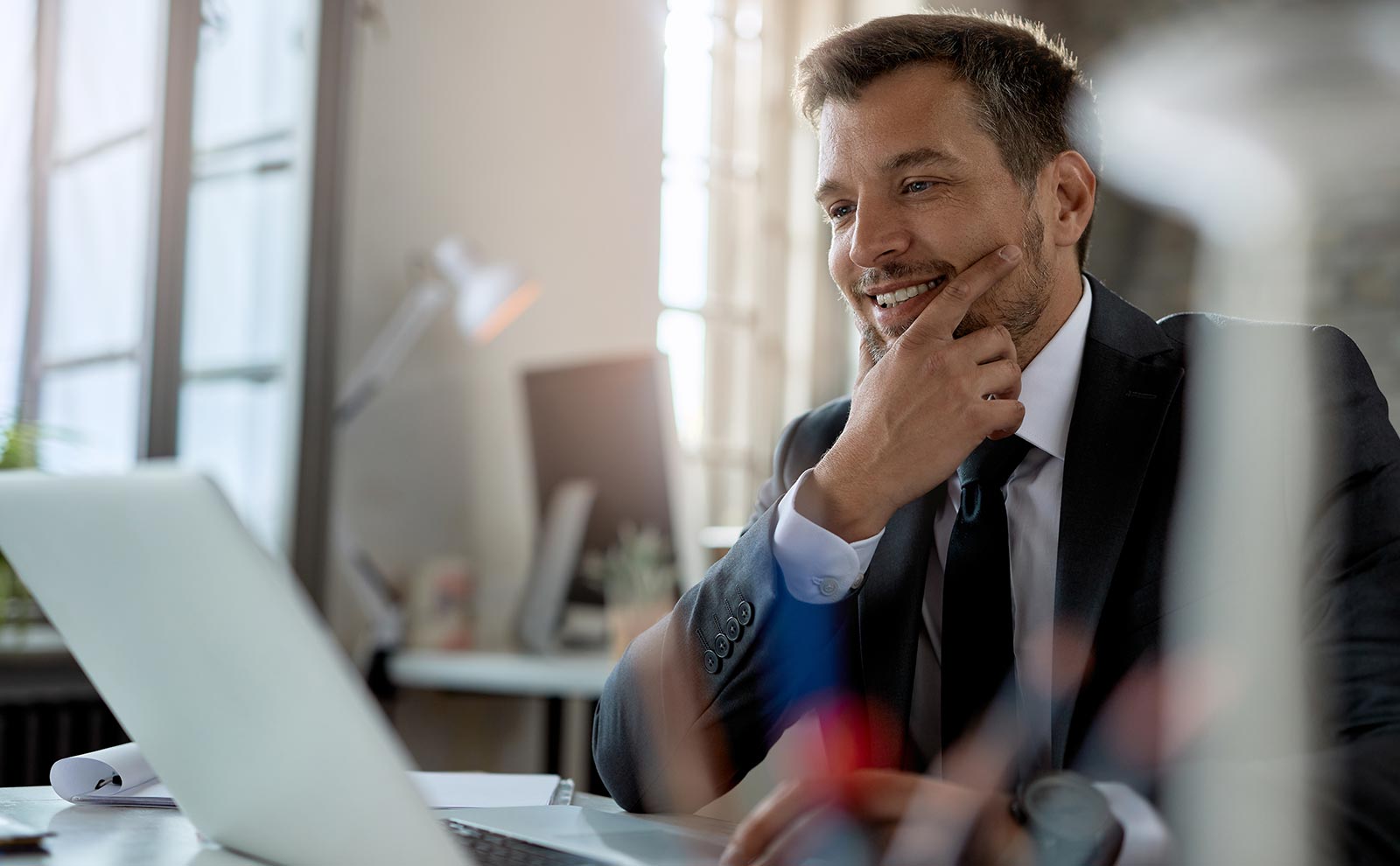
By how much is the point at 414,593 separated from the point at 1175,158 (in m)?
4.04

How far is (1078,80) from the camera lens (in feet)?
5.08

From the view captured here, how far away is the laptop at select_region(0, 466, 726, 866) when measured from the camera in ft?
2.09

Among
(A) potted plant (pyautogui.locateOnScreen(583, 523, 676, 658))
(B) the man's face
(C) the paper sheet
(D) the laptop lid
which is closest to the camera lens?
(D) the laptop lid

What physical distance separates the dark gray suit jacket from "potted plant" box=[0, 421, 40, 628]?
5.93ft

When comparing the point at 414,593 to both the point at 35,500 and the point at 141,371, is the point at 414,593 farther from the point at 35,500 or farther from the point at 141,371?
the point at 35,500

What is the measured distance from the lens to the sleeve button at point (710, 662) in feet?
4.06

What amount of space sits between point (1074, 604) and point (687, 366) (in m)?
3.46

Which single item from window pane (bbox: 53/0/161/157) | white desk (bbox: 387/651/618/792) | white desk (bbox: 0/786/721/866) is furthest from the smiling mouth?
window pane (bbox: 53/0/161/157)

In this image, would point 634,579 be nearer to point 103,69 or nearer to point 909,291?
point 103,69

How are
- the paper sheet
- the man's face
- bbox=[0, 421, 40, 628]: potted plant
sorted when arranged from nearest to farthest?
1. the paper sheet
2. the man's face
3. bbox=[0, 421, 40, 628]: potted plant

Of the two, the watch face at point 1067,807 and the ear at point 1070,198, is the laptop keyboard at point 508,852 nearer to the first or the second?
the watch face at point 1067,807

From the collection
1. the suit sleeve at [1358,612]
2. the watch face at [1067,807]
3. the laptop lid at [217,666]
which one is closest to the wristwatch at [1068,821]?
the watch face at [1067,807]

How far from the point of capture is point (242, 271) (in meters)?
3.28

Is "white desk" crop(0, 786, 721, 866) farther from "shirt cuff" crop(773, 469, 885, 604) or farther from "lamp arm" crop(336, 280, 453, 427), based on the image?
"lamp arm" crop(336, 280, 453, 427)
